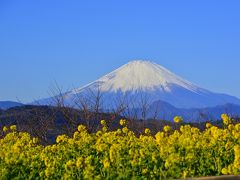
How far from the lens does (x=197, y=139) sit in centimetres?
1046

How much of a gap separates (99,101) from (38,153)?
1399cm

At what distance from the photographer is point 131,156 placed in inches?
389

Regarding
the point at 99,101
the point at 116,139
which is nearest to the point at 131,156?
the point at 116,139

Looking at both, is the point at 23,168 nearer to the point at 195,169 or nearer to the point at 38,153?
the point at 38,153

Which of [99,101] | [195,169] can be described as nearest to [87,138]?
[195,169]

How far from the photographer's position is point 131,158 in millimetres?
9875

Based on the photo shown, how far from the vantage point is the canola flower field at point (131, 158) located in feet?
31.3

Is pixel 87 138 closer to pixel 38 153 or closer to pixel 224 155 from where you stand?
pixel 38 153

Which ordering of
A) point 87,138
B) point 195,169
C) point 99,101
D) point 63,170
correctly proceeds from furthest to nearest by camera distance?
point 99,101 < point 87,138 < point 63,170 < point 195,169

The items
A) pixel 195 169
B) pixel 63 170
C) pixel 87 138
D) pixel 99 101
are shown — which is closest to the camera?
pixel 195 169

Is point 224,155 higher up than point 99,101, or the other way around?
point 99,101

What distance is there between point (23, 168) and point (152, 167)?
6.79 ft

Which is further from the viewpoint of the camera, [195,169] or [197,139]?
[197,139]

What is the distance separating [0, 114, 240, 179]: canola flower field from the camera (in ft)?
31.3
